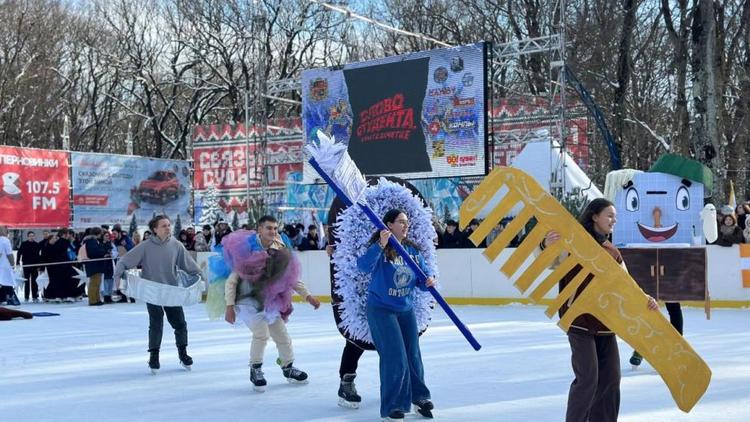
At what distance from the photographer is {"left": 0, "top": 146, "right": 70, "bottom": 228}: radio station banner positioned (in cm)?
2302

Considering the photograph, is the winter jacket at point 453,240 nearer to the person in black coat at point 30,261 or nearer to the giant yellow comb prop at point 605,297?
the person in black coat at point 30,261

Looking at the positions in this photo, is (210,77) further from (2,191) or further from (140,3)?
(2,191)

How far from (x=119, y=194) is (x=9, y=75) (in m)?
10.8

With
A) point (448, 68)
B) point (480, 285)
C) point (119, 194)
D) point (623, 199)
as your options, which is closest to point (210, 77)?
point (119, 194)

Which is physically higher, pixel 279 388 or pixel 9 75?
pixel 9 75

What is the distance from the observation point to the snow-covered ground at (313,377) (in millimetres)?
7177

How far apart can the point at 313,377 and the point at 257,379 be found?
2.54 feet

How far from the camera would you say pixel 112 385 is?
8.79 m

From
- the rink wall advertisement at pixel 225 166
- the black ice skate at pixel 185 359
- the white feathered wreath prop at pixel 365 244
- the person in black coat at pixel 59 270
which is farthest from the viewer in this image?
the rink wall advertisement at pixel 225 166

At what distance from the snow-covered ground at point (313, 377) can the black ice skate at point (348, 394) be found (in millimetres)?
132

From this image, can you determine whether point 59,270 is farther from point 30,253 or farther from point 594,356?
point 594,356

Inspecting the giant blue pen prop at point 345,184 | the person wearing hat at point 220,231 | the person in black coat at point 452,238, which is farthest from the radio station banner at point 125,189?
the giant blue pen prop at point 345,184

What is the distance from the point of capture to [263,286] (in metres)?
8.45

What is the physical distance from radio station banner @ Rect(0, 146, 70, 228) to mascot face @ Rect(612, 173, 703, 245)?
1533cm
